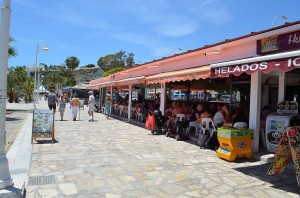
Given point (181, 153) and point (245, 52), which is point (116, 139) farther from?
point (245, 52)

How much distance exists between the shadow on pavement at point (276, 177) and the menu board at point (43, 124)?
6.19 metres

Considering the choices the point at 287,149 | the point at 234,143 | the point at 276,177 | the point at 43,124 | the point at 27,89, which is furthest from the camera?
the point at 27,89

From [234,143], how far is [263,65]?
2.36 metres

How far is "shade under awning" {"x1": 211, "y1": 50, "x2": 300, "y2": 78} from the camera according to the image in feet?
17.8

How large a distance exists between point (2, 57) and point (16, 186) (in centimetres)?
222

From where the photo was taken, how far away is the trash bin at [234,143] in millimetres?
7508

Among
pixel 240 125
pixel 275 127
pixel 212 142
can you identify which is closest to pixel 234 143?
pixel 240 125

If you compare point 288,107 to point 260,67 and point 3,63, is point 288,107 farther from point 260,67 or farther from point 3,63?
point 3,63

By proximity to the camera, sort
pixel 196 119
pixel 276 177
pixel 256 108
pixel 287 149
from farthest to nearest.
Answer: pixel 196 119, pixel 256 108, pixel 276 177, pixel 287 149

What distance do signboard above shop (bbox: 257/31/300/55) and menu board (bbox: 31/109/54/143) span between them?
6.97 meters

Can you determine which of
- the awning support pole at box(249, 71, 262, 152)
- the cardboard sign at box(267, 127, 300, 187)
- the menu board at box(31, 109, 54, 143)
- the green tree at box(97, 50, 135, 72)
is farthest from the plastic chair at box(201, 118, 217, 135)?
the green tree at box(97, 50, 135, 72)

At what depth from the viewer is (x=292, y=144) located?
555cm

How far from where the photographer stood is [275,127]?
8.08 metres

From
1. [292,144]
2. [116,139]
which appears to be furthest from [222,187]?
[116,139]
